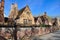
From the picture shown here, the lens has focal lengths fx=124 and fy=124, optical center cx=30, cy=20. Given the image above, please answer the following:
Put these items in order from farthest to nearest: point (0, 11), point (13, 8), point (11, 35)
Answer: point (13, 8) → point (0, 11) → point (11, 35)

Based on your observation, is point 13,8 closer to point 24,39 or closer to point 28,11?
point 28,11

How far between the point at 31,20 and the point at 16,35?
72.2 feet

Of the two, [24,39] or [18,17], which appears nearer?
[24,39]

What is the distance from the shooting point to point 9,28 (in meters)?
12.1

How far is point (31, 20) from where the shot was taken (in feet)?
116

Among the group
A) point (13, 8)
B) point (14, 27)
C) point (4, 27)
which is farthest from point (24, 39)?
point (13, 8)

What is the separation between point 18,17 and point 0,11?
16.4 m

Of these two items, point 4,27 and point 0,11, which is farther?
point 0,11

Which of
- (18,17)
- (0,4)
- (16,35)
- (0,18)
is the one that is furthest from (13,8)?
(16,35)

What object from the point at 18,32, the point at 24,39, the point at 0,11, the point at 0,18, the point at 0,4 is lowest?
the point at 24,39

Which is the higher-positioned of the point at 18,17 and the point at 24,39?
the point at 18,17

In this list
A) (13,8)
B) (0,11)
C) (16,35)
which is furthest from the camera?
(13,8)

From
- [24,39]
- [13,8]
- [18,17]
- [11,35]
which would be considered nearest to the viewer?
[11,35]

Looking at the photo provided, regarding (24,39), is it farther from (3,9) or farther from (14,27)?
(3,9)
